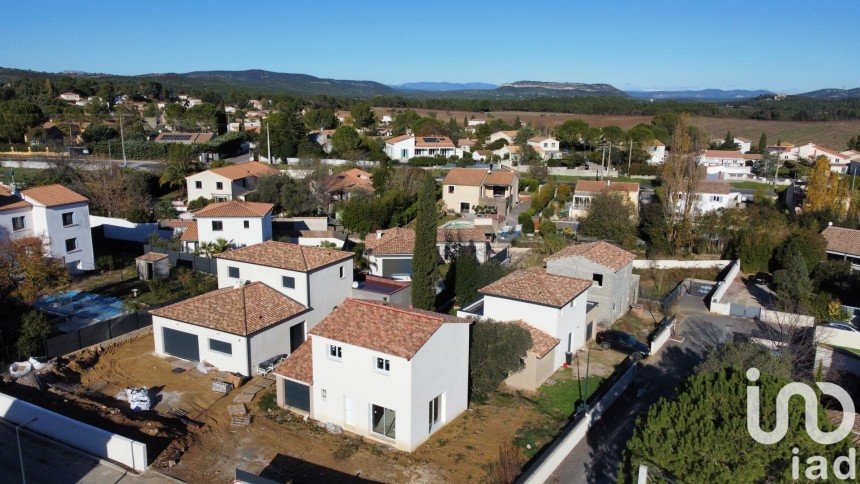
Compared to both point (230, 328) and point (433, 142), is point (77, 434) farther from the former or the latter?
point (433, 142)

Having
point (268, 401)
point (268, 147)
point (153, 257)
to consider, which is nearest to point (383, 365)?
point (268, 401)

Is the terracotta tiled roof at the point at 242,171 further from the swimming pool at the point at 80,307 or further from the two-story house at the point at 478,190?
the swimming pool at the point at 80,307

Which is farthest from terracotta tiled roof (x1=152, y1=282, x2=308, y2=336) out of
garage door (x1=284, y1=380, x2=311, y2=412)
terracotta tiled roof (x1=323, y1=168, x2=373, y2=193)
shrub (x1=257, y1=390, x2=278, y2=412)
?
terracotta tiled roof (x1=323, y1=168, x2=373, y2=193)

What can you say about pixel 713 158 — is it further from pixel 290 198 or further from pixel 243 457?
pixel 243 457

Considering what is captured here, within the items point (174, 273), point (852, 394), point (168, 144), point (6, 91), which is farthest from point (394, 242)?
point (6, 91)

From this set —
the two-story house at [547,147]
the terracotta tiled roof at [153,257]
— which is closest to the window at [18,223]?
the terracotta tiled roof at [153,257]
